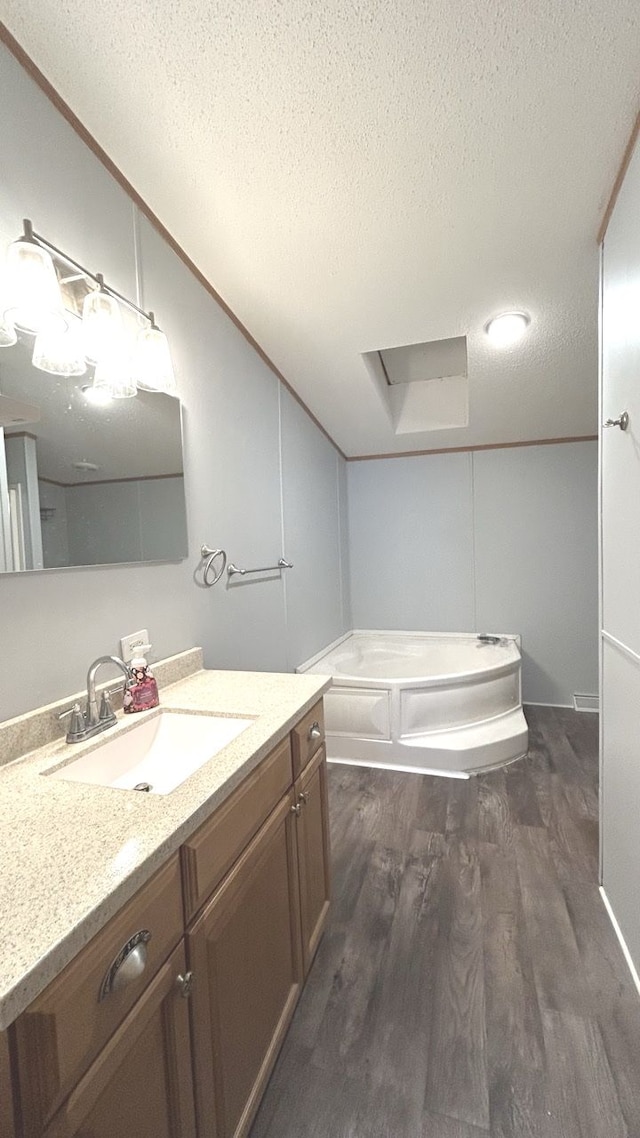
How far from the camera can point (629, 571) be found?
50.7 inches

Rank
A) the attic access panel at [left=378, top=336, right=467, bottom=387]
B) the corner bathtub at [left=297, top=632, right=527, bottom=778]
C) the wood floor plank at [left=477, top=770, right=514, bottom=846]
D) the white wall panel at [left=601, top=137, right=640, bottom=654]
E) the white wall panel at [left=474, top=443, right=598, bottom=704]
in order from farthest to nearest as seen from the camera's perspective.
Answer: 1. the white wall panel at [left=474, top=443, right=598, bottom=704]
2. the attic access panel at [left=378, top=336, right=467, bottom=387]
3. the corner bathtub at [left=297, top=632, right=527, bottom=778]
4. the wood floor plank at [left=477, top=770, right=514, bottom=846]
5. the white wall panel at [left=601, top=137, right=640, bottom=654]

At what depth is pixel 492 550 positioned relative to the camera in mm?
3641

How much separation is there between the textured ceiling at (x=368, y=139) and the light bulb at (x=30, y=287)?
0.55 metres

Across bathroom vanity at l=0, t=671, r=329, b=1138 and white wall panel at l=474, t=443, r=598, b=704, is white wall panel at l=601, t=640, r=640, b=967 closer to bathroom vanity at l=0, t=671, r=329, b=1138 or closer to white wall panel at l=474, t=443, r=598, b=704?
bathroom vanity at l=0, t=671, r=329, b=1138

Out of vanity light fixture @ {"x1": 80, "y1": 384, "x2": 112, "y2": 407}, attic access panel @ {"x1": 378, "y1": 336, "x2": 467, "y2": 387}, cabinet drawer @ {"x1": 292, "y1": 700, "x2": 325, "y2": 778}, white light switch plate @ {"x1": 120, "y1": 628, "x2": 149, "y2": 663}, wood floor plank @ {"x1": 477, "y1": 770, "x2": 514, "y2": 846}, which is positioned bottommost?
wood floor plank @ {"x1": 477, "y1": 770, "x2": 514, "y2": 846}

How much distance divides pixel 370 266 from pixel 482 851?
242 centimetres

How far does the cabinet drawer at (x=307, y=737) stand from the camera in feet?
4.24

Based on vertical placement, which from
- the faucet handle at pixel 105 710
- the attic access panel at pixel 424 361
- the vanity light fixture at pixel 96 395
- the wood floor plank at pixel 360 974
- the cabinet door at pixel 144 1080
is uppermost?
the attic access panel at pixel 424 361

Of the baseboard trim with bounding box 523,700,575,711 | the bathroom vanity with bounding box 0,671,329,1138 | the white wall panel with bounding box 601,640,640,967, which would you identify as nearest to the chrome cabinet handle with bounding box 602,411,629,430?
the white wall panel with bounding box 601,640,640,967

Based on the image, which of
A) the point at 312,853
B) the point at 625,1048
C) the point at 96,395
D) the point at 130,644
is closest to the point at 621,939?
the point at 625,1048

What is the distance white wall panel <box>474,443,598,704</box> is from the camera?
11.2 ft

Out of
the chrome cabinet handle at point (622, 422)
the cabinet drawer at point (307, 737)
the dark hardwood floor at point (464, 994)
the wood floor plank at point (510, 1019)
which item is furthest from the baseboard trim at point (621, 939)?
the chrome cabinet handle at point (622, 422)

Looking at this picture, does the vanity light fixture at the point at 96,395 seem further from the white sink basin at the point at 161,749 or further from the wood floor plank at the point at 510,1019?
the wood floor plank at the point at 510,1019

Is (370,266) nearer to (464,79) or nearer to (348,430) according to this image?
(464,79)
